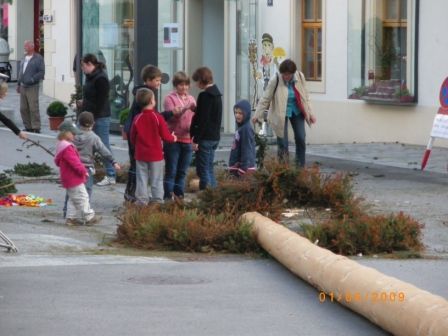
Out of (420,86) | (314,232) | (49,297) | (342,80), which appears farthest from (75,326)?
(342,80)

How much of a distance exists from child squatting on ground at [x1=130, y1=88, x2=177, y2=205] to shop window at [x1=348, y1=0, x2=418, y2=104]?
9390mm

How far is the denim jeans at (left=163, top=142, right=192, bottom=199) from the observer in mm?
13938

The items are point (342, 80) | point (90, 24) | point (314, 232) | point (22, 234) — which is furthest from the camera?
point (90, 24)

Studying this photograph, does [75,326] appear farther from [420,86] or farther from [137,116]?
[420,86]

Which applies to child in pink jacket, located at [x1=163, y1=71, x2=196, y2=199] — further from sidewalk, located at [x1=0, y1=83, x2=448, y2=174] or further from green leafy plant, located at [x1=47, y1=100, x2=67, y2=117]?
green leafy plant, located at [x1=47, y1=100, x2=67, y2=117]

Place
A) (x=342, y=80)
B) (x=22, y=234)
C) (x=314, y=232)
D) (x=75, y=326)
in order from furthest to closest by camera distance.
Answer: (x=342, y=80) → (x=22, y=234) → (x=314, y=232) → (x=75, y=326)

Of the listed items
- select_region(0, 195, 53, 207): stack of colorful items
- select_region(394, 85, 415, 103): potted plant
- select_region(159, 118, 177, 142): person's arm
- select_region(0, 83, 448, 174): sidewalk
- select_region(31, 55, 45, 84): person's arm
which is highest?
select_region(31, 55, 45, 84): person's arm

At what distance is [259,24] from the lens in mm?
25922

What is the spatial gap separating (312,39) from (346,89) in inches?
69.2

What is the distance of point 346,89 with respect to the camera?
23719mm

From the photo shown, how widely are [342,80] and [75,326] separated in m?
16.4

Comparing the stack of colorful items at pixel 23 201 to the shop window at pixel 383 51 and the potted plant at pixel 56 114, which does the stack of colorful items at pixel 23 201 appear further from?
the potted plant at pixel 56 114

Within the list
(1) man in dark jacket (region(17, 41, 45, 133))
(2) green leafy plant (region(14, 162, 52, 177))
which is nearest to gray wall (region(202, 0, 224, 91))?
(1) man in dark jacket (region(17, 41, 45, 133))

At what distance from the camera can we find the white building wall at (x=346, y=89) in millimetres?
21375
